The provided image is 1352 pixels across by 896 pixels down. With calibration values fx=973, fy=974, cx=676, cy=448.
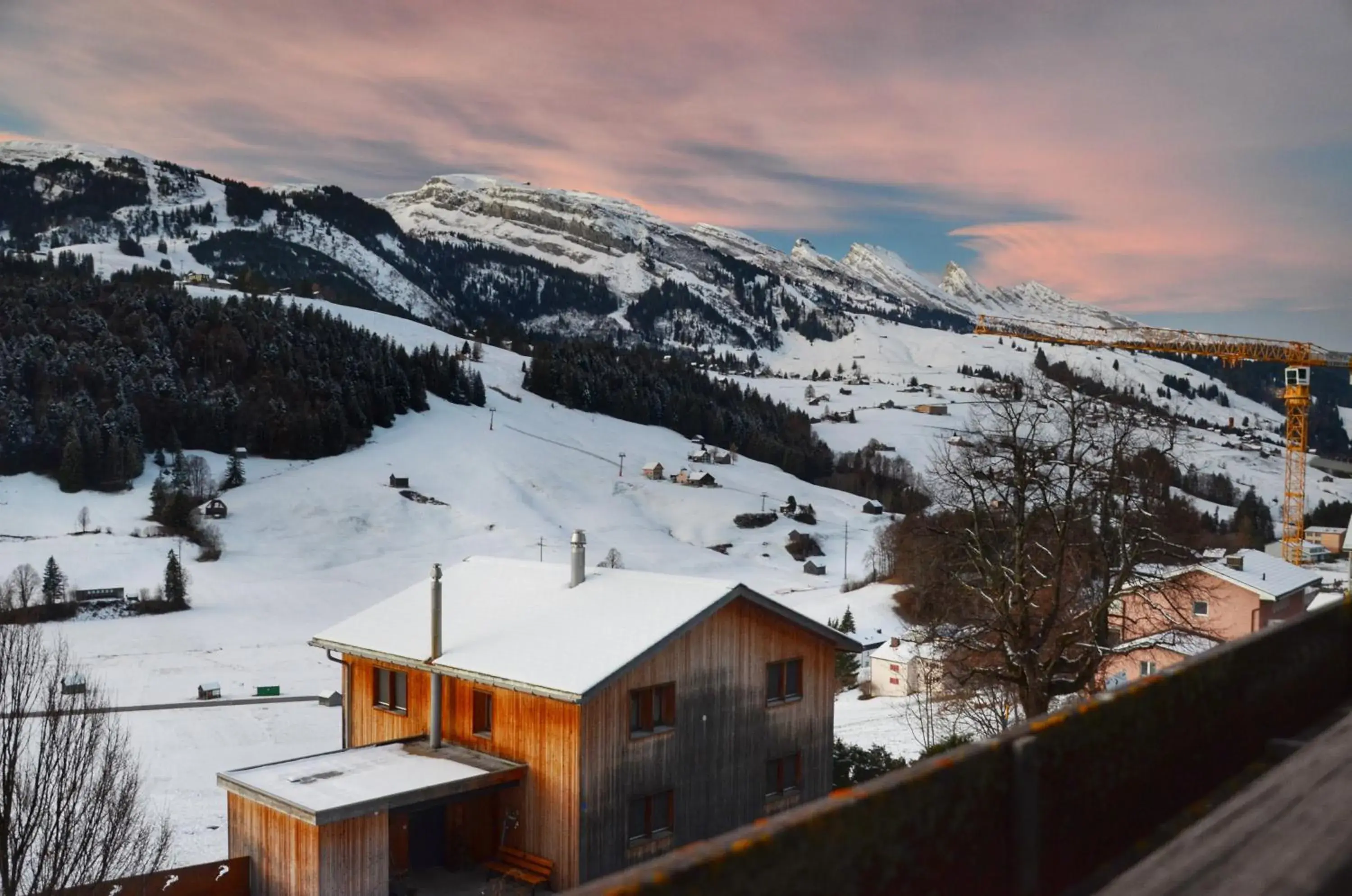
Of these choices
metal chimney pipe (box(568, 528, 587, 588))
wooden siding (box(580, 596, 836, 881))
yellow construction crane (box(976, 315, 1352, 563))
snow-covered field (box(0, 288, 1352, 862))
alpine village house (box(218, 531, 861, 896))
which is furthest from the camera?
yellow construction crane (box(976, 315, 1352, 563))

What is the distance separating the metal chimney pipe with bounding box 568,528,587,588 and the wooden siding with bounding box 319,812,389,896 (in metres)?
7.90

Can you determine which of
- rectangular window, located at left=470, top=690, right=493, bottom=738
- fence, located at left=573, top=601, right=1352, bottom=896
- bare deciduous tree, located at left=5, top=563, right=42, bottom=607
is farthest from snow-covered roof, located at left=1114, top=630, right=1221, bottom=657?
bare deciduous tree, located at left=5, top=563, right=42, bottom=607

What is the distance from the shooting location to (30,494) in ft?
312

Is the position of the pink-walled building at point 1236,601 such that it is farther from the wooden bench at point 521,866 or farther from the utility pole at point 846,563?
the utility pole at point 846,563

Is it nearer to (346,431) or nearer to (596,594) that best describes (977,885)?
(596,594)

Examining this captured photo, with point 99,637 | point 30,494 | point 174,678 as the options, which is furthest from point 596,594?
point 30,494

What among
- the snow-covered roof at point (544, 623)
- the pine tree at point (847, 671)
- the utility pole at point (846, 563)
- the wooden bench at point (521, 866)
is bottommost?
the pine tree at point (847, 671)

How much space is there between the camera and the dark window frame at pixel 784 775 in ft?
78.1

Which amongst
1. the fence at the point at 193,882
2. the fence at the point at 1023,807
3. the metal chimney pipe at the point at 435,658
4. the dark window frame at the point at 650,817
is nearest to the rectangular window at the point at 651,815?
the dark window frame at the point at 650,817

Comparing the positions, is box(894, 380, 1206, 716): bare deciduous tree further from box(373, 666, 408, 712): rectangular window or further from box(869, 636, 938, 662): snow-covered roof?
box(869, 636, 938, 662): snow-covered roof

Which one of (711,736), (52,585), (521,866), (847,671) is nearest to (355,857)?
(521,866)

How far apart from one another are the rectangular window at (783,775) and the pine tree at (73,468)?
95.7 meters

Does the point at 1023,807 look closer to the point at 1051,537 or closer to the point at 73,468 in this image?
the point at 1051,537

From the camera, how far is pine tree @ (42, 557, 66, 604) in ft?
230
